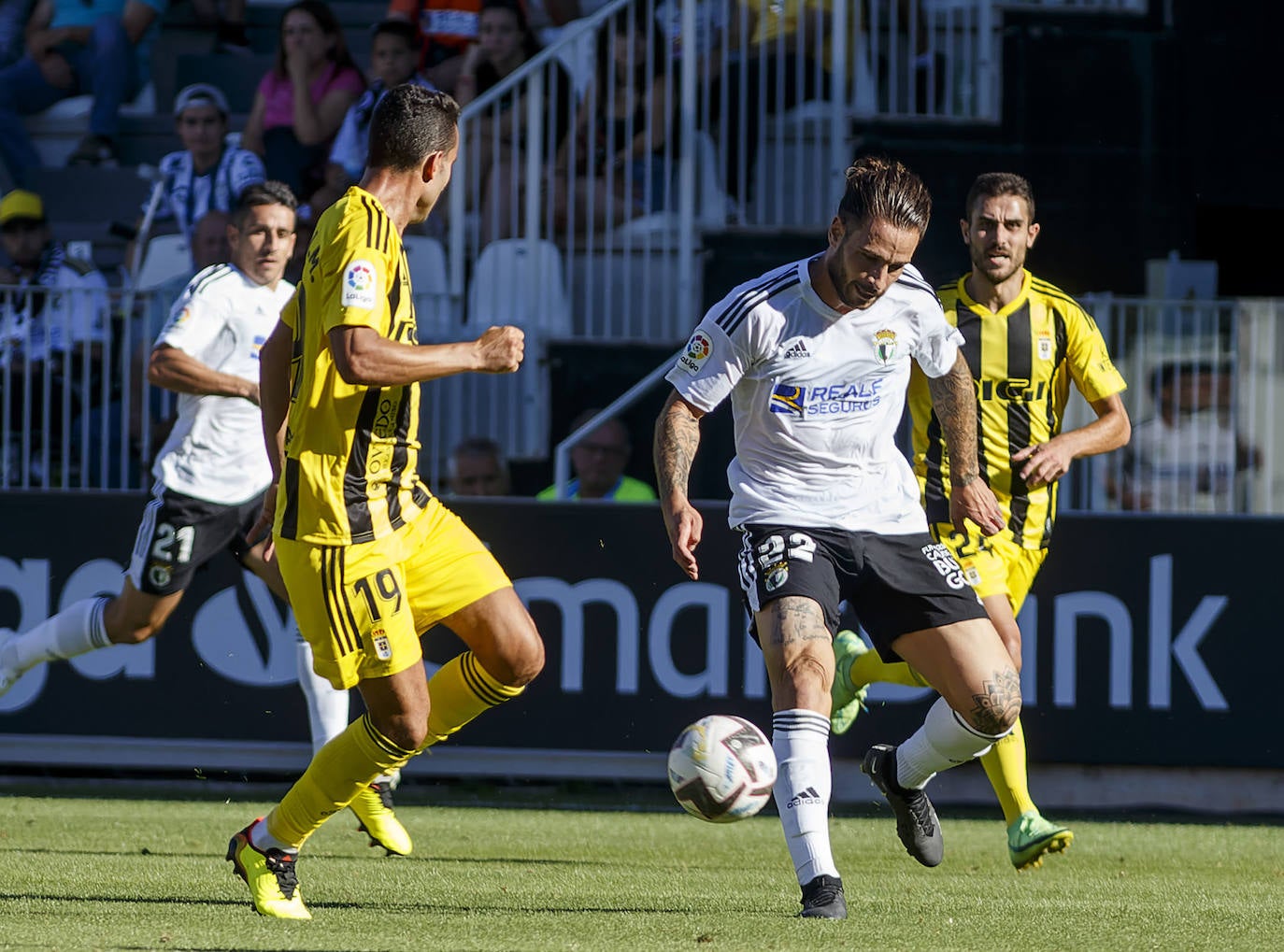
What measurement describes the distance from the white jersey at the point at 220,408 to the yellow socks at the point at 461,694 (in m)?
2.45

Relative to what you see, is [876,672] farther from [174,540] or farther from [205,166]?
[205,166]

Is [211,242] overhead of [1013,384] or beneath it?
overhead

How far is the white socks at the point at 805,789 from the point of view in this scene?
5113 millimetres

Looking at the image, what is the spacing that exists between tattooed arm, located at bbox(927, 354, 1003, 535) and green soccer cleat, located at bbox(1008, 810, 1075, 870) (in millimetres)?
1091

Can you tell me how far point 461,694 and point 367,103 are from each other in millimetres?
6977

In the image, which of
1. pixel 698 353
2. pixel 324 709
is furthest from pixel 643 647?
pixel 698 353

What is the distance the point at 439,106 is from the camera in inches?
209

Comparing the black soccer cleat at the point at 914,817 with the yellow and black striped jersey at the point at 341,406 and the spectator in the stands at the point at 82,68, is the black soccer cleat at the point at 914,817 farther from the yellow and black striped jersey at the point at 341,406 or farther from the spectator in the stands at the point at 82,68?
the spectator in the stands at the point at 82,68

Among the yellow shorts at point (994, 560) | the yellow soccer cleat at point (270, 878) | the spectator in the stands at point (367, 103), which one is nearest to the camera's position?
the yellow soccer cleat at point (270, 878)

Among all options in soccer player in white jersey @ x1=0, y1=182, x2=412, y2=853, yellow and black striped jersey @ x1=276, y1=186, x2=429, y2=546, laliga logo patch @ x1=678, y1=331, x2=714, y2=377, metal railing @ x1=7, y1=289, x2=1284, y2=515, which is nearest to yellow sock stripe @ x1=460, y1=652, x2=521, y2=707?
yellow and black striped jersey @ x1=276, y1=186, x2=429, y2=546

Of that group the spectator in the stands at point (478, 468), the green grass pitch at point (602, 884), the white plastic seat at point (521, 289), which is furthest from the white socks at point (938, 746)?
the white plastic seat at point (521, 289)

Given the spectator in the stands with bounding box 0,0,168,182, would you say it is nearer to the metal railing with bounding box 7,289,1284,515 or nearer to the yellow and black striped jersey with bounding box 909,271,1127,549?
the metal railing with bounding box 7,289,1284,515

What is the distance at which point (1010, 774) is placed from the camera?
6582 millimetres

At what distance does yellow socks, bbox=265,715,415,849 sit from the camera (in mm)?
5258
